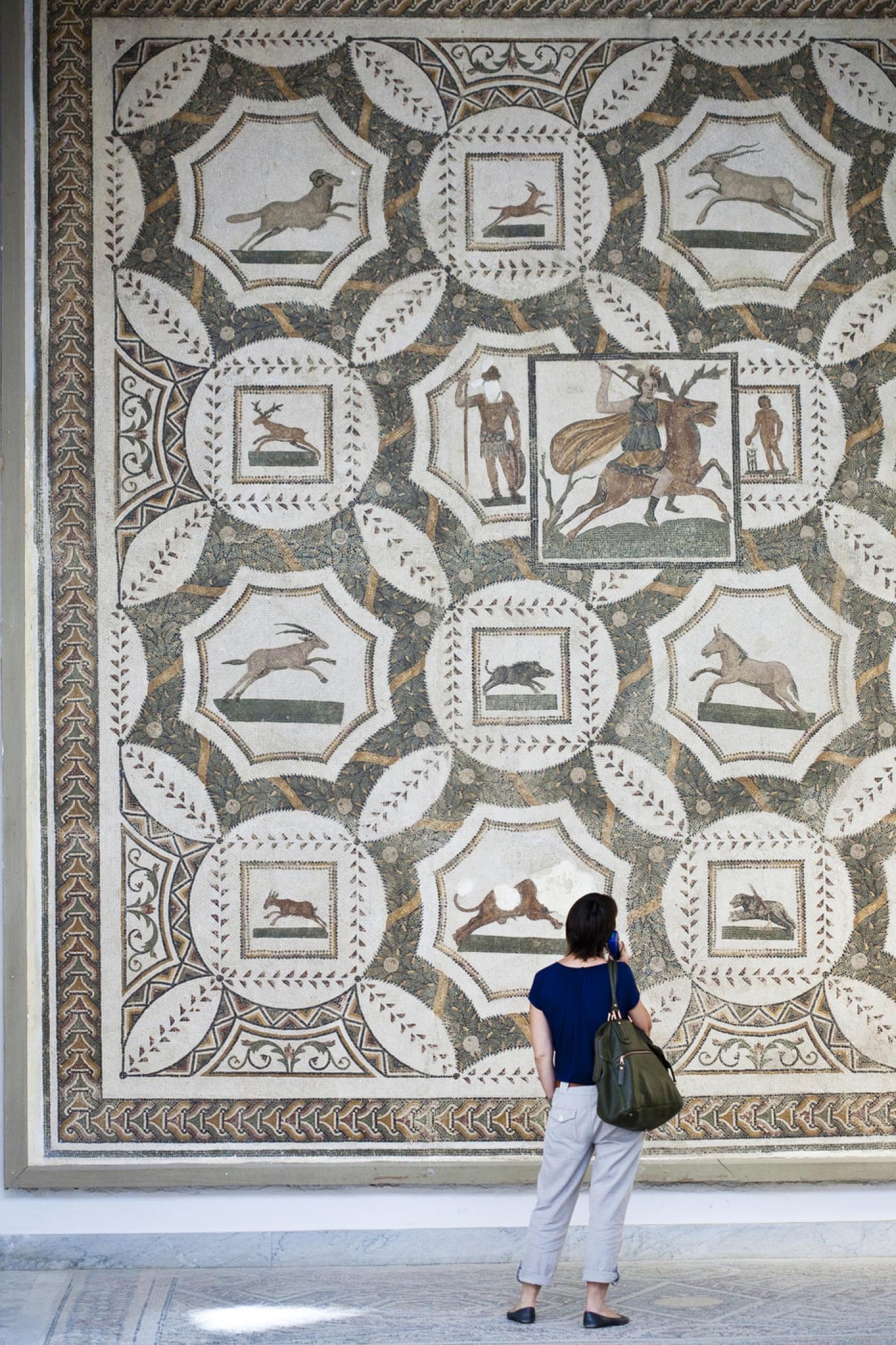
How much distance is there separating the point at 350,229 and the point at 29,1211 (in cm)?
273

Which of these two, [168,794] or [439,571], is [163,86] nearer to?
[439,571]

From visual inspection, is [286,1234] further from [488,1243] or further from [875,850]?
[875,850]

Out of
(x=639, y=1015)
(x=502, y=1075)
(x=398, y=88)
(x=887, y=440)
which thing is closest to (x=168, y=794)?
(x=502, y=1075)

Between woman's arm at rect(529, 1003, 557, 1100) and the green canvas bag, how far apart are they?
0.11 m

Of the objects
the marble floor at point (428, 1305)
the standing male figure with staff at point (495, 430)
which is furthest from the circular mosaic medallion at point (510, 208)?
the marble floor at point (428, 1305)

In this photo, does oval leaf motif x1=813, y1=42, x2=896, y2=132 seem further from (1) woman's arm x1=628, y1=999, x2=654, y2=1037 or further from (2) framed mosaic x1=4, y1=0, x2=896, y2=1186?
(1) woman's arm x1=628, y1=999, x2=654, y2=1037

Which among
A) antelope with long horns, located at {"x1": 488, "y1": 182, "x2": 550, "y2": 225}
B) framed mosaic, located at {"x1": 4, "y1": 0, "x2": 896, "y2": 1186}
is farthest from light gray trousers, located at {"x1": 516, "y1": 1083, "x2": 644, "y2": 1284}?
antelope with long horns, located at {"x1": 488, "y1": 182, "x2": 550, "y2": 225}

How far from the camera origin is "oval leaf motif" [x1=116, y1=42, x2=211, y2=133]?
11.7 ft

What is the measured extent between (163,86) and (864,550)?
2.30m

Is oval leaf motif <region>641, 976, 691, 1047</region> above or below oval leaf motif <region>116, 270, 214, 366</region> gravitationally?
below

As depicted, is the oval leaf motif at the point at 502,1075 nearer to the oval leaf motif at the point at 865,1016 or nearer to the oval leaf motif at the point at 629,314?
the oval leaf motif at the point at 865,1016

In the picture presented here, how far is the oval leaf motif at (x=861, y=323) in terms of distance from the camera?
3.59 metres

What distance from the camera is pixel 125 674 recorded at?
3.50 m

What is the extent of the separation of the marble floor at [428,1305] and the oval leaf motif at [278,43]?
10.5 ft
